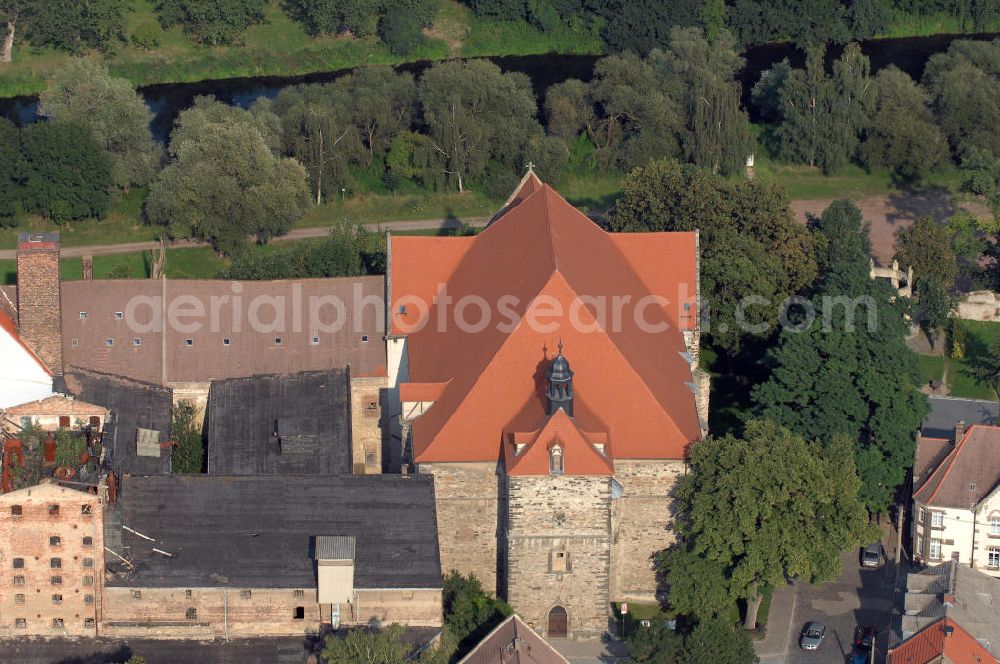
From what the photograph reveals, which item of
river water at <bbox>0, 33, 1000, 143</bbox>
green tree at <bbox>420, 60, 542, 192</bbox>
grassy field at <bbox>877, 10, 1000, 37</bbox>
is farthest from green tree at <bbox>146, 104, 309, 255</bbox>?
grassy field at <bbox>877, 10, 1000, 37</bbox>

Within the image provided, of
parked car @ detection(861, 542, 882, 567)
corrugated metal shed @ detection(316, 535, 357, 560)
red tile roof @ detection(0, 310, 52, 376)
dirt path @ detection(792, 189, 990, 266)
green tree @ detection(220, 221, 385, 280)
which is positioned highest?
dirt path @ detection(792, 189, 990, 266)

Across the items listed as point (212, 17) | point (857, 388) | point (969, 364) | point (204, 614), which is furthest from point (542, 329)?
point (212, 17)

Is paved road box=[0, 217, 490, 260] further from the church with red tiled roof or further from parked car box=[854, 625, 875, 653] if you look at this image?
parked car box=[854, 625, 875, 653]

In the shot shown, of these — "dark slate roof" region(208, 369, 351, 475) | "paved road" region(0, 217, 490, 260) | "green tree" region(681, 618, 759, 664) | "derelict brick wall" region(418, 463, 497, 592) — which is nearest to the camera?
"green tree" region(681, 618, 759, 664)

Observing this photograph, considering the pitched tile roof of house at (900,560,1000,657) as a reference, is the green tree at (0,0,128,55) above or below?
above

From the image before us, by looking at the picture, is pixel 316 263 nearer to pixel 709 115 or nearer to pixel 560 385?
pixel 560 385

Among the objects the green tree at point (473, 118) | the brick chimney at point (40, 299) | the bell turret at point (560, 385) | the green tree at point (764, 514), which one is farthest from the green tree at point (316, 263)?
the green tree at point (764, 514)

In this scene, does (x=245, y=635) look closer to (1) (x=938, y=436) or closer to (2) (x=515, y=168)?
(1) (x=938, y=436)
